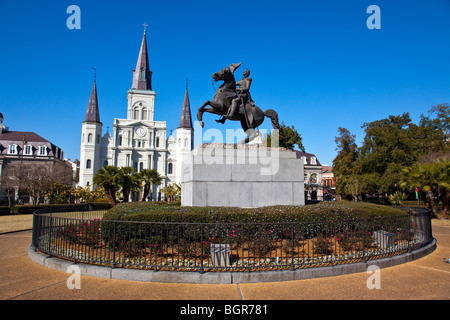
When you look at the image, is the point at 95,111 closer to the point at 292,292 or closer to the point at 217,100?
the point at 217,100

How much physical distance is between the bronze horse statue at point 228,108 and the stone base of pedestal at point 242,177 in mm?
1058

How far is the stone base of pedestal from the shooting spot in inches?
395

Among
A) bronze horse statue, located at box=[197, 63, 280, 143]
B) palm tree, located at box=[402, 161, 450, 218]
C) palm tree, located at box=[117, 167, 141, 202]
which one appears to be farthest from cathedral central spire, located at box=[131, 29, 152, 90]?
bronze horse statue, located at box=[197, 63, 280, 143]

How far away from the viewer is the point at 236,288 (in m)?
5.17

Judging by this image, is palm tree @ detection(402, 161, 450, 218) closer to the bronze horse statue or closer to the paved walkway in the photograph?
the bronze horse statue

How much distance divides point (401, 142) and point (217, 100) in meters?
37.4

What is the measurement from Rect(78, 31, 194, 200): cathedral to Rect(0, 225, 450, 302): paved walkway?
5802cm

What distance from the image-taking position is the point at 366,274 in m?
5.93

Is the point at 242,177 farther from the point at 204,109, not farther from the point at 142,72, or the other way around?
the point at 142,72

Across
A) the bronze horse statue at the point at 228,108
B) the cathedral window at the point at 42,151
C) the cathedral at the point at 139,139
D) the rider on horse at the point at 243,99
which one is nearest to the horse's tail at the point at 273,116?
the bronze horse statue at the point at 228,108

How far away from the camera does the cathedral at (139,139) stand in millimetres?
63969
